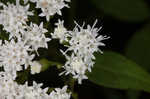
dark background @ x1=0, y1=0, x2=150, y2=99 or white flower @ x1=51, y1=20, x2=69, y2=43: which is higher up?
dark background @ x1=0, y1=0, x2=150, y2=99

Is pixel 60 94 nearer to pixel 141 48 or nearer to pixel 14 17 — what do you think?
pixel 14 17

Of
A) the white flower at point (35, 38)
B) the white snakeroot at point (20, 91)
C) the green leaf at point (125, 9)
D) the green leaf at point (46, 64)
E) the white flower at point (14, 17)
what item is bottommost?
the white snakeroot at point (20, 91)

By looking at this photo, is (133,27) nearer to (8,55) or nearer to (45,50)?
(45,50)

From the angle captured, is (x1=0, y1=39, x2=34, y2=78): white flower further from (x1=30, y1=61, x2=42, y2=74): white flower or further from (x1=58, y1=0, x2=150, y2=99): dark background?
(x1=58, y1=0, x2=150, y2=99): dark background

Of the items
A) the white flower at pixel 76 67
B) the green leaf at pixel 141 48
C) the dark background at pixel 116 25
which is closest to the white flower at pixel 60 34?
the white flower at pixel 76 67

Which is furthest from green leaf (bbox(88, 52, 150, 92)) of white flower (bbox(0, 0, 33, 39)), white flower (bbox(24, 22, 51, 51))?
white flower (bbox(0, 0, 33, 39))

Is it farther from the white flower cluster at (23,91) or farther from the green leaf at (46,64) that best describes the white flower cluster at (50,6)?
the white flower cluster at (23,91)

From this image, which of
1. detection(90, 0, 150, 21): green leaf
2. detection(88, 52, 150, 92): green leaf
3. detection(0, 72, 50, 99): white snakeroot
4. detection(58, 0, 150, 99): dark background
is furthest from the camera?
detection(90, 0, 150, 21): green leaf
